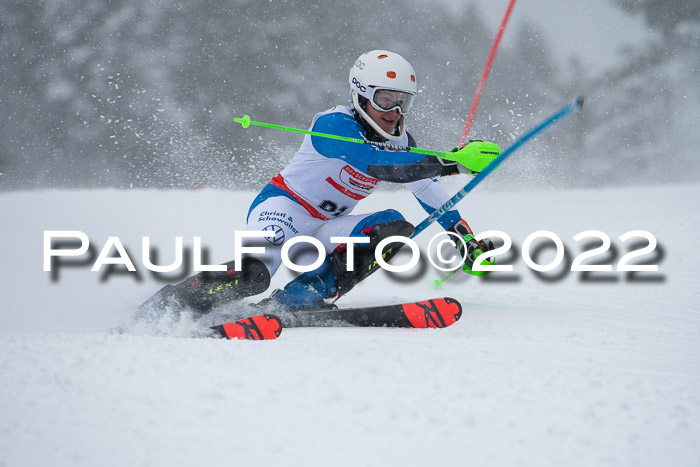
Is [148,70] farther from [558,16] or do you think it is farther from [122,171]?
[558,16]

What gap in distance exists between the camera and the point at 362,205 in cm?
725

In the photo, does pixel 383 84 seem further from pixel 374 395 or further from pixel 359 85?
pixel 374 395

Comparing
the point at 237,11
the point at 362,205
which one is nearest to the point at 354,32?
the point at 237,11

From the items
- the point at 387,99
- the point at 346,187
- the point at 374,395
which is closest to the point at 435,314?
the point at 346,187

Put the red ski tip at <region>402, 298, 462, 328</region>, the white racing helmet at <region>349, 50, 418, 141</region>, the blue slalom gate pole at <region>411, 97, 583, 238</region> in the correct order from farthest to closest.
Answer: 1. the white racing helmet at <region>349, 50, 418, 141</region>
2. the red ski tip at <region>402, 298, 462, 328</region>
3. the blue slalom gate pole at <region>411, 97, 583, 238</region>

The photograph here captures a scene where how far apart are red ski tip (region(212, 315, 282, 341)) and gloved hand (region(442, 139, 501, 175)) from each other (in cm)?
100

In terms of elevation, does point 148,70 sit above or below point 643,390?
Answer: above

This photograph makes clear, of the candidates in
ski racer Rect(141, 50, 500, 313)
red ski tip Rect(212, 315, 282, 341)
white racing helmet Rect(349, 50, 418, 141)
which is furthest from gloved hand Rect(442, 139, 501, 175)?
red ski tip Rect(212, 315, 282, 341)

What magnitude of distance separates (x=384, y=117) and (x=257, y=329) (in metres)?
1.25

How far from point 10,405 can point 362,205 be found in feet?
19.2

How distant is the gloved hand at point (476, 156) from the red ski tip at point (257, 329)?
100 centimetres

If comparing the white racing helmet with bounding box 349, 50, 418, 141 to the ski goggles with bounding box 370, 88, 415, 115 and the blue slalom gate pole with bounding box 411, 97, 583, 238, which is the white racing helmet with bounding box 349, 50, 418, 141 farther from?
the blue slalom gate pole with bounding box 411, 97, 583, 238

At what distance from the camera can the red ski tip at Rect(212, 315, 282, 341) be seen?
2.38 meters

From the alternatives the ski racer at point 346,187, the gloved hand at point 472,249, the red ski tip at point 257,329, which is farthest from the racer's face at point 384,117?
the red ski tip at point 257,329
